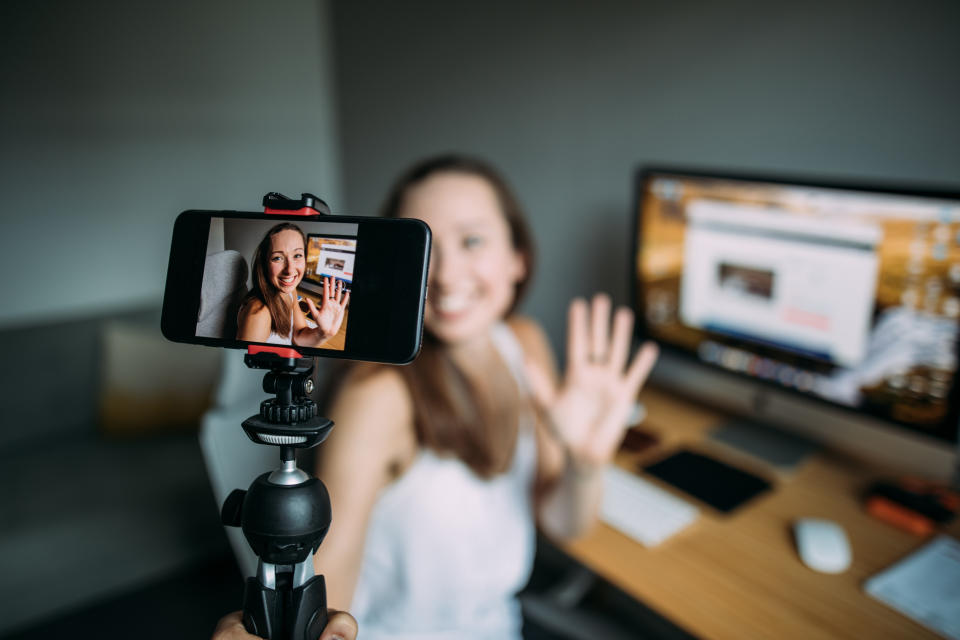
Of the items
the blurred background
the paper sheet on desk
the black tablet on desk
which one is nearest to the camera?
the paper sheet on desk

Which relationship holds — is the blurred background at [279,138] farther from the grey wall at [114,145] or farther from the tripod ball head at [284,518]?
the tripod ball head at [284,518]

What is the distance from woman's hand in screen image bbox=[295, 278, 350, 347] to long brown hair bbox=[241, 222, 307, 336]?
0.01 meters

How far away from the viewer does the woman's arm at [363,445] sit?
87 centimetres

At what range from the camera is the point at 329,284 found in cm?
37

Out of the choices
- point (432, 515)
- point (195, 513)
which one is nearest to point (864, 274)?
point (432, 515)

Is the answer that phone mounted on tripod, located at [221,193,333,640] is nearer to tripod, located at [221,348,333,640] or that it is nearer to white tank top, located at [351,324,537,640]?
tripod, located at [221,348,333,640]

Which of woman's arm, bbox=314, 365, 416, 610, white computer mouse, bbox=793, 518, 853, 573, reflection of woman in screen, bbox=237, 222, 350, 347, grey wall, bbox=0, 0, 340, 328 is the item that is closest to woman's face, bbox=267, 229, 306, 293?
reflection of woman in screen, bbox=237, 222, 350, 347

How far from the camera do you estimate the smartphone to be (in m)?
0.37

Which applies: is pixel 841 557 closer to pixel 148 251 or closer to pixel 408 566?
pixel 408 566

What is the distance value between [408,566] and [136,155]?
6.89 feet

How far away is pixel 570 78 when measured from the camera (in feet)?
5.58

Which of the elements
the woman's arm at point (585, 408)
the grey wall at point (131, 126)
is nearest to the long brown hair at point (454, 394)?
the woman's arm at point (585, 408)

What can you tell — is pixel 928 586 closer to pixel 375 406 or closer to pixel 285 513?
pixel 375 406

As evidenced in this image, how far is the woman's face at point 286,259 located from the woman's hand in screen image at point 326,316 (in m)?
0.01
